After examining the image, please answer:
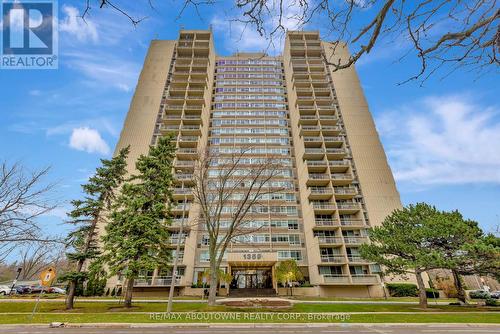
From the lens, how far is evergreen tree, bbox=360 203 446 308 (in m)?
19.8

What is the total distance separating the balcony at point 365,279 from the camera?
30.0 meters

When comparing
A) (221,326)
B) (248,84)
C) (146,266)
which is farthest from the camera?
(248,84)

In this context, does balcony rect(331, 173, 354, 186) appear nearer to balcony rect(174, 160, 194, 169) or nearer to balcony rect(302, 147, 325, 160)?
balcony rect(302, 147, 325, 160)

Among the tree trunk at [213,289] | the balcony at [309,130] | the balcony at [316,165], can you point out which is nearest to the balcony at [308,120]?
the balcony at [309,130]

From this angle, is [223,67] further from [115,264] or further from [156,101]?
[115,264]

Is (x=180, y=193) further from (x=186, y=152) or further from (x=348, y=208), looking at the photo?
(x=348, y=208)

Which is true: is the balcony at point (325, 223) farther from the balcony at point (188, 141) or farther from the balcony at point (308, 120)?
the balcony at point (188, 141)

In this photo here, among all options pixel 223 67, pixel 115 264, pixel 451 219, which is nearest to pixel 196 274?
A: pixel 115 264

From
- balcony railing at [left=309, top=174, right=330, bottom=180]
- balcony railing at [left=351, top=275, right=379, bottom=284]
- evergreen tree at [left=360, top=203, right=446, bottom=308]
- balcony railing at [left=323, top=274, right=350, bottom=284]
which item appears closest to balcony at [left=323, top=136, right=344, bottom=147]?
balcony railing at [left=309, top=174, right=330, bottom=180]

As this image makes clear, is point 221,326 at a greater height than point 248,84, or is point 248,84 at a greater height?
point 248,84

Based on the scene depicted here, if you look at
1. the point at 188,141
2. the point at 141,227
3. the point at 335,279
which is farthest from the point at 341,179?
the point at 141,227

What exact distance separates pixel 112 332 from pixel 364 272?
3016 cm

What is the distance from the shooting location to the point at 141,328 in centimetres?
1170

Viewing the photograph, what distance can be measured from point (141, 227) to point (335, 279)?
76.8 ft
